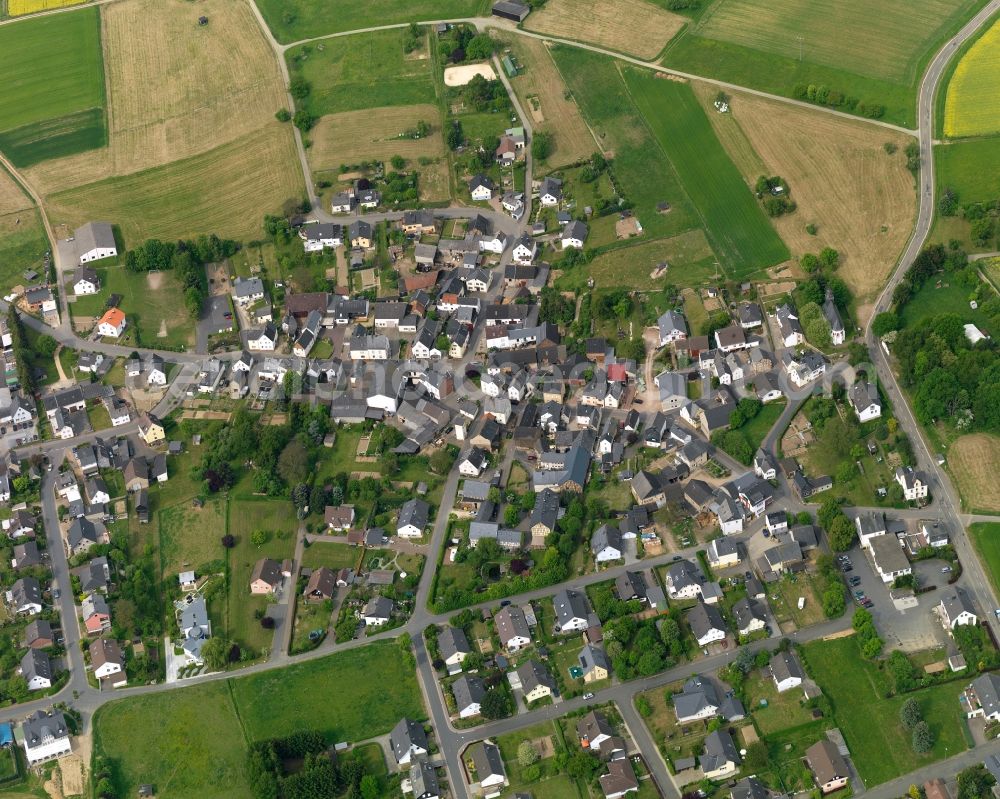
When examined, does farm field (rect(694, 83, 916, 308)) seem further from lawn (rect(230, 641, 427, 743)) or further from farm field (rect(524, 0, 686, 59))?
lawn (rect(230, 641, 427, 743))

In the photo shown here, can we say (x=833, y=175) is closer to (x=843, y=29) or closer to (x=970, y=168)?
(x=970, y=168)

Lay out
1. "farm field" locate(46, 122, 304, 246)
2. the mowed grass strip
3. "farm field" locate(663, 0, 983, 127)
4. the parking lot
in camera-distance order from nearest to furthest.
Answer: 1. the parking lot
2. "farm field" locate(46, 122, 304, 246)
3. "farm field" locate(663, 0, 983, 127)
4. the mowed grass strip

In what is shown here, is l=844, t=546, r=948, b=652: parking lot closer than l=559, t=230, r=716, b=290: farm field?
Yes

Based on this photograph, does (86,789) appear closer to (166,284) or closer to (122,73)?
(166,284)

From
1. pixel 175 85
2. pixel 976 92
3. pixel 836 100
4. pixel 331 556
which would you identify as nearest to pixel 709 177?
pixel 836 100

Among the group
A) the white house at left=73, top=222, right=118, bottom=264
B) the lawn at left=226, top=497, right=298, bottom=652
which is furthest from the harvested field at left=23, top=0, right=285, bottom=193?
the lawn at left=226, top=497, right=298, bottom=652

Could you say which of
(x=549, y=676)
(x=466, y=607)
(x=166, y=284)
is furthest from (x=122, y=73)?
(x=549, y=676)
